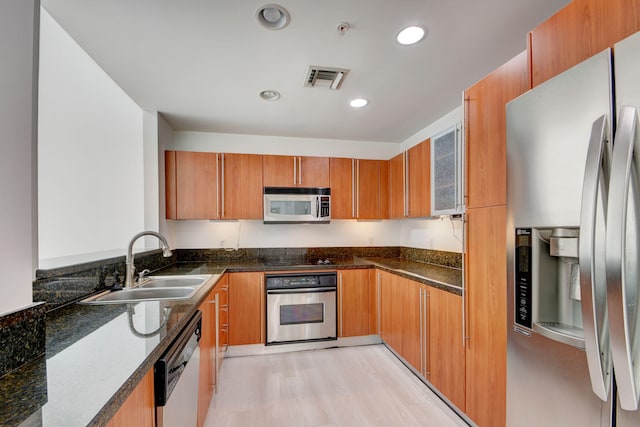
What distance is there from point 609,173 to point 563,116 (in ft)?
0.94

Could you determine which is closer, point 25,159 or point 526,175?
point 25,159

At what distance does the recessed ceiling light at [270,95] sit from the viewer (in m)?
2.34

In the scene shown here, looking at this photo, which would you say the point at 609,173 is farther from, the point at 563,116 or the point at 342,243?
the point at 342,243

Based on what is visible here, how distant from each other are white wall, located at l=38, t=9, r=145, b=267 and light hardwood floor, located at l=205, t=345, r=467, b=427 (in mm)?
1465

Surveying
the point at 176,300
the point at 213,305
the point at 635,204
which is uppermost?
the point at 635,204

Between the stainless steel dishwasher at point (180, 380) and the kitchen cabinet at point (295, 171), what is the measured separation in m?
1.94

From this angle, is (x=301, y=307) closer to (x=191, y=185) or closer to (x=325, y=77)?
(x=191, y=185)

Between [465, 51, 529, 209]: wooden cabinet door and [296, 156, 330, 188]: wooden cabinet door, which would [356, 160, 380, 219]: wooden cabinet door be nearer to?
[296, 156, 330, 188]: wooden cabinet door

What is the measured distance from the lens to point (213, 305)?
2.11 m

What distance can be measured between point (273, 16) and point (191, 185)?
210cm

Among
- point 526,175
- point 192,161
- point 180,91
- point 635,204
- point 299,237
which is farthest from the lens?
point 299,237

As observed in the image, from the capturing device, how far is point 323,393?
7.41 feet

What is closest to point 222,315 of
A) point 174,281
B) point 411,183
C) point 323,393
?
point 174,281

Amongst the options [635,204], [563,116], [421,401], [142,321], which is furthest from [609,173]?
[421,401]
